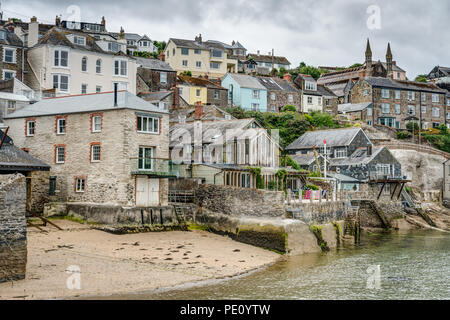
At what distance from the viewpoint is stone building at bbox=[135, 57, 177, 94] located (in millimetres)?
68500

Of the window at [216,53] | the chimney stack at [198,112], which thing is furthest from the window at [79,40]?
the window at [216,53]

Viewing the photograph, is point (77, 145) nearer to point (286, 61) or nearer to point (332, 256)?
point (332, 256)

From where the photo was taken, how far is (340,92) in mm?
91000

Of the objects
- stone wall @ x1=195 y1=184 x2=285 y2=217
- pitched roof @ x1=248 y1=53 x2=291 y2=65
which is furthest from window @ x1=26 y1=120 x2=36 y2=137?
pitched roof @ x1=248 y1=53 x2=291 y2=65

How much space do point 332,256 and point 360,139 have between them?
99.8ft

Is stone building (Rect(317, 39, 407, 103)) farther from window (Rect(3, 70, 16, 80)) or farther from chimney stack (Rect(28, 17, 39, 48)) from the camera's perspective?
window (Rect(3, 70, 16, 80))

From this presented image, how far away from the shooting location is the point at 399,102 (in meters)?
85.6

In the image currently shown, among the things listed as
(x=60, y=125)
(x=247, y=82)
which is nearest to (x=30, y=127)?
(x=60, y=125)

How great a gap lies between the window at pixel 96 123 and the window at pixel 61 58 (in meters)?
19.8

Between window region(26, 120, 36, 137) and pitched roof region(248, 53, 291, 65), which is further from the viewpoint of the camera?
pitched roof region(248, 53, 291, 65)

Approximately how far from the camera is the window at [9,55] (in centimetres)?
5325

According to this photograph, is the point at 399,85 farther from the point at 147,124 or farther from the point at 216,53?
the point at 147,124

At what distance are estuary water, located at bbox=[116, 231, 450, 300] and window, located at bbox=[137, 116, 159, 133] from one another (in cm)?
1301

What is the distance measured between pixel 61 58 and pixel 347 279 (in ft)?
127
